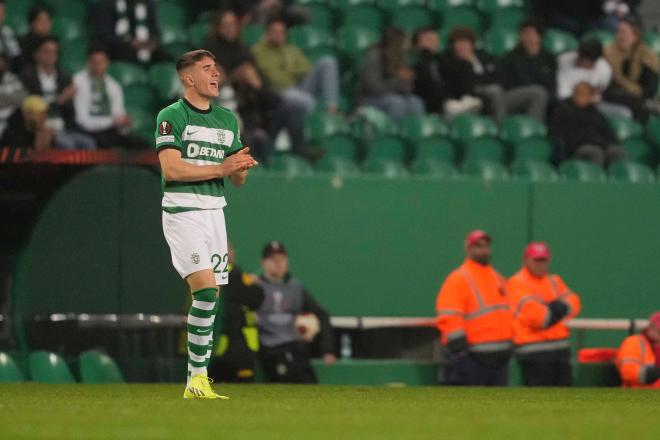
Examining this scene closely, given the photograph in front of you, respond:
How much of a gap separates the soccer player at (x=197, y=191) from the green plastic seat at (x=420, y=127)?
265 inches

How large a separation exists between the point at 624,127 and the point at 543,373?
418cm

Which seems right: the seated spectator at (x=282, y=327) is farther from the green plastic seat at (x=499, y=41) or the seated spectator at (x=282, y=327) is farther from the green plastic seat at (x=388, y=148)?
the green plastic seat at (x=499, y=41)

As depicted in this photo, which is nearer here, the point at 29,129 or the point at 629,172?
A: the point at 29,129

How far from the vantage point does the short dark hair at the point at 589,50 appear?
16172 millimetres

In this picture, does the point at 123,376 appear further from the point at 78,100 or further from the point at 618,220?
the point at 618,220

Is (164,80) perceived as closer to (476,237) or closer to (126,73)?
(126,73)

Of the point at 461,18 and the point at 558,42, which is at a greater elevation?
the point at 461,18

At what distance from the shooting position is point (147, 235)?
12.3 m

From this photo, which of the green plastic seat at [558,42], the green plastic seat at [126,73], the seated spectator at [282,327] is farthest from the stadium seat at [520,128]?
the green plastic seat at [126,73]

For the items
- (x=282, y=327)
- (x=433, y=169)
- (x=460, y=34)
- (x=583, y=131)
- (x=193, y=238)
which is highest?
(x=460, y=34)

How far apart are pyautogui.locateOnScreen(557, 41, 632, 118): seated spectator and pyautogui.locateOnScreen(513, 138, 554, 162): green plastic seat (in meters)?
1.38

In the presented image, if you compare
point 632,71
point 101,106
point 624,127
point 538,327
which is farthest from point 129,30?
point 538,327

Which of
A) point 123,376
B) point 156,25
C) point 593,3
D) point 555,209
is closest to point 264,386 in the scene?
point 123,376

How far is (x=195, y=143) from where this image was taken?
8.39 meters
